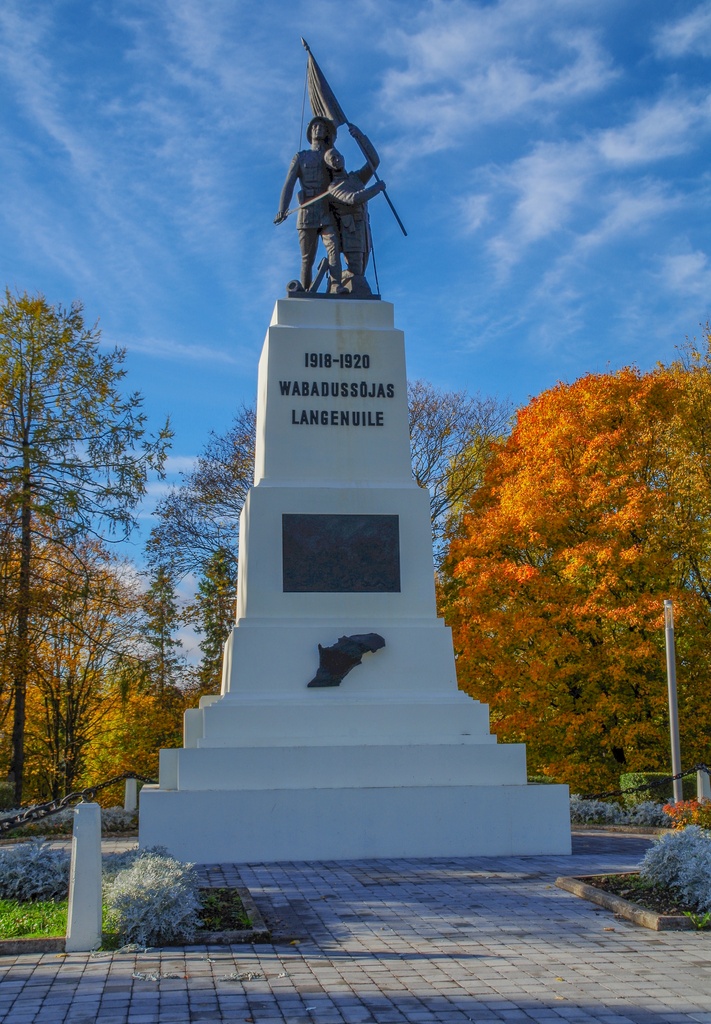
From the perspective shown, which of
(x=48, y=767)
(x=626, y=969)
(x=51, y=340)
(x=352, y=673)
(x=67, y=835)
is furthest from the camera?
(x=48, y=767)

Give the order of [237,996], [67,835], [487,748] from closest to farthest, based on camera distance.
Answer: [237,996] → [487,748] → [67,835]

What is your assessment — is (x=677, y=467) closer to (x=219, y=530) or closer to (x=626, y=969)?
(x=219, y=530)

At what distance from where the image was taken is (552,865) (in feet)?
31.0

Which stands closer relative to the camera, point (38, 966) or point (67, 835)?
point (38, 966)

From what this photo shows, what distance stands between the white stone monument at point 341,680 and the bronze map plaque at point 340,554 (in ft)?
0.06

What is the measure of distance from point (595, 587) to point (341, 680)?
31.4 feet

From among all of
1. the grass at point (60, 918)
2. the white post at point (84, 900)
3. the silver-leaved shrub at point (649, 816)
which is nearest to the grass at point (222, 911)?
the grass at point (60, 918)

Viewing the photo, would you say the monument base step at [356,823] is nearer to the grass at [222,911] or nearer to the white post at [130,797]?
the grass at [222,911]

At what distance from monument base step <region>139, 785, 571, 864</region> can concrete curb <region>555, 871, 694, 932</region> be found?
2265mm

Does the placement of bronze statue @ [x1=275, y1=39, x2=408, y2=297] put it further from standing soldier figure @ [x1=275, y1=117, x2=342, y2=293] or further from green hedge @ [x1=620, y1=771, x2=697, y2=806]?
green hedge @ [x1=620, y1=771, x2=697, y2=806]

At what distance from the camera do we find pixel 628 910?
691 centimetres

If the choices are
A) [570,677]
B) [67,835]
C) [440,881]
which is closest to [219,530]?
[570,677]

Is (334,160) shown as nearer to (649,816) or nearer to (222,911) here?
(649,816)

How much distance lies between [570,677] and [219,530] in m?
10.7
